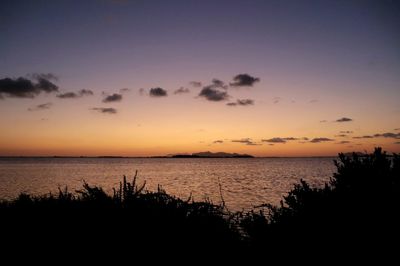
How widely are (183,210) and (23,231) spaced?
342cm

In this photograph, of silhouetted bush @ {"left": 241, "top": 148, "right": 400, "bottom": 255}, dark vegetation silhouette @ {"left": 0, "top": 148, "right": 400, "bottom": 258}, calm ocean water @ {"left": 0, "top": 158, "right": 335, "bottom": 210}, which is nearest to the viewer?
silhouetted bush @ {"left": 241, "top": 148, "right": 400, "bottom": 255}

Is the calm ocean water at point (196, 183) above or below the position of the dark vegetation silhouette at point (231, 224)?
below

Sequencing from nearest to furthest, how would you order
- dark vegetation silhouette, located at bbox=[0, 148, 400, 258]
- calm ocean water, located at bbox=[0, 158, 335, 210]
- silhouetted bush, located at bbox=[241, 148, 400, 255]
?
silhouetted bush, located at bbox=[241, 148, 400, 255], dark vegetation silhouette, located at bbox=[0, 148, 400, 258], calm ocean water, located at bbox=[0, 158, 335, 210]

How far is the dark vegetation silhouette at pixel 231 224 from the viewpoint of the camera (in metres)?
5.96

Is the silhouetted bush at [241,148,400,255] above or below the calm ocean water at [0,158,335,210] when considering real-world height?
above

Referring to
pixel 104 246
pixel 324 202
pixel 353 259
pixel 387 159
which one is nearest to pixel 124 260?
pixel 104 246

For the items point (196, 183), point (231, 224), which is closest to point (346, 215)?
point (231, 224)

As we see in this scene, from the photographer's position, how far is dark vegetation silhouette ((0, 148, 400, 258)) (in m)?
5.96

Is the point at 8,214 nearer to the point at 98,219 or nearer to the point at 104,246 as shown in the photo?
the point at 98,219

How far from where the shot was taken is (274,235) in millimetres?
6676

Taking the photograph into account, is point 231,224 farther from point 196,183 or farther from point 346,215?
point 196,183

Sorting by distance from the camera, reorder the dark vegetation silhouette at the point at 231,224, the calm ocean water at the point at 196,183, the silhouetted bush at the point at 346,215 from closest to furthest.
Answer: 1. the silhouetted bush at the point at 346,215
2. the dark vegetation silhouette at the point at 231,224
3. the calm ocean water at the point at 196,183

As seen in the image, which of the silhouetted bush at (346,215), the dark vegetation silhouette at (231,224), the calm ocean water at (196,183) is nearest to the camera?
the silhouetted bush at (346,215)

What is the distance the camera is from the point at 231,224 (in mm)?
7637
